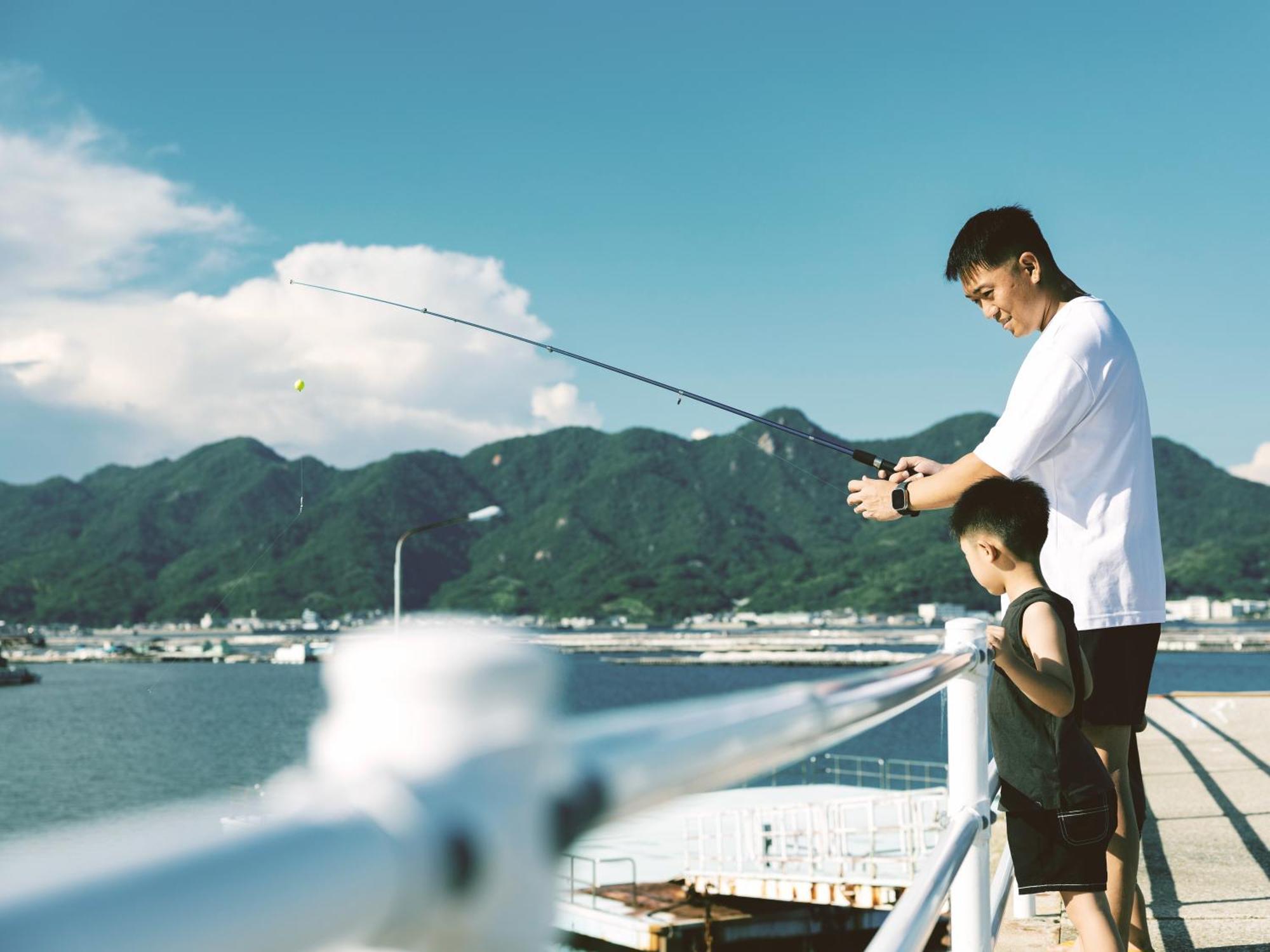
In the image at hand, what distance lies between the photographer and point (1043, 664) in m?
2.84

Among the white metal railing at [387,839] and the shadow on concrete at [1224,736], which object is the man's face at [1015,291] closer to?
the white metal railing at [387,839]

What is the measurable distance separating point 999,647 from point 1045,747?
0.31m

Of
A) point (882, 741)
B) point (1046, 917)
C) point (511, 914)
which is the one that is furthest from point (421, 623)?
point (882, 741)

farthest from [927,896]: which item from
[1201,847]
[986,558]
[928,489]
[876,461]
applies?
[1201,847]

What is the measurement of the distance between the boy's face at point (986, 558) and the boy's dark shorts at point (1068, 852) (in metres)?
0.60

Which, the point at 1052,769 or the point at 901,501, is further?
the point at 901,501

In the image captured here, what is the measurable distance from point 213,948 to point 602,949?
78.6 feet

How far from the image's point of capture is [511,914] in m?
0.46

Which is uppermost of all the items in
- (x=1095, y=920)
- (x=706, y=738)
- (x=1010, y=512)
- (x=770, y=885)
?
(x=1010, y=512)

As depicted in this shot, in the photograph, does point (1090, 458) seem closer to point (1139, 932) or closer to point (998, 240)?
point (998, 240)

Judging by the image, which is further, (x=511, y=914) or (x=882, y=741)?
(x=882, y=741)

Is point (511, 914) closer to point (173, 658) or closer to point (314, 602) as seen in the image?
point (314, 602)

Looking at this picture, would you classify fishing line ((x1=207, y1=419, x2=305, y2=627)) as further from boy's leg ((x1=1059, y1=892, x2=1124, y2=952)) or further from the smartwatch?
boy's leg ((x1=1059, y1=892, x2=1124, y2=952))

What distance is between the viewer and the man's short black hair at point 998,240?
10.5 ft
